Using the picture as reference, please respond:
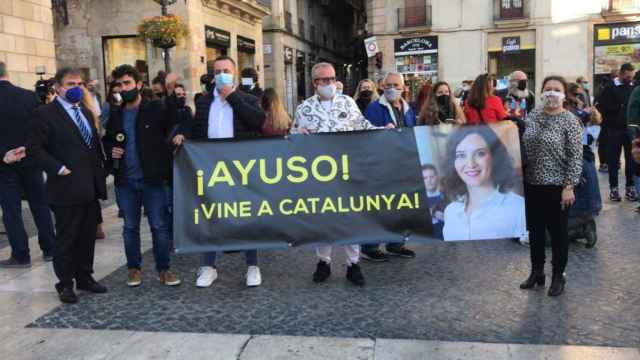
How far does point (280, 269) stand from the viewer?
5.98m

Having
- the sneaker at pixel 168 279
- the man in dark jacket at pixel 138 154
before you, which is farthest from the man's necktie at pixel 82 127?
the sneaker at pixel 168 279

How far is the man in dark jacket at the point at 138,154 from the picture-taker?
5.32m

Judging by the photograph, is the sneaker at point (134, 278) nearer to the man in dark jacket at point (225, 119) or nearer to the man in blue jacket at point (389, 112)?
the man in dark jacket at point (225, 119)

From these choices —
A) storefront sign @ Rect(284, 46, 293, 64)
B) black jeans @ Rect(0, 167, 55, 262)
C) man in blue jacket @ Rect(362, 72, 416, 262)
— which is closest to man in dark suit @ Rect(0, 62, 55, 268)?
black jeans @ Rect(0, 167, 55, 262)

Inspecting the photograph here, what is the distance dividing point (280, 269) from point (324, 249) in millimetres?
687

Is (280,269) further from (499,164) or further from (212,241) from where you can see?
(499,164)

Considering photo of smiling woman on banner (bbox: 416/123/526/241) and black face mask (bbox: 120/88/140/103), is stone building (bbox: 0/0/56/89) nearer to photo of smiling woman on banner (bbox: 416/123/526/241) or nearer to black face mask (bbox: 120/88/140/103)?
black face mask (bbox: 120/88/140/103)

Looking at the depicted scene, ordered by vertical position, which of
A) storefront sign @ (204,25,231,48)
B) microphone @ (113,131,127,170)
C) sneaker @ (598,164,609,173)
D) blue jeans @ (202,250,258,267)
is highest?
storefront sign @ (204,25,231,48)

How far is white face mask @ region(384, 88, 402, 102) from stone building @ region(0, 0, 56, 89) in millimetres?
7656

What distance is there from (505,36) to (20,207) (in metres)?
29.8

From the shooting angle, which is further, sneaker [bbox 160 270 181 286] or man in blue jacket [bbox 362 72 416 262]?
man in blue jacket [bbox 362 72 416 262]

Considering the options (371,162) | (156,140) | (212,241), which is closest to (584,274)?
(371,162)

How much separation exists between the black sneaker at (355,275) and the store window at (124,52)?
15450 mm

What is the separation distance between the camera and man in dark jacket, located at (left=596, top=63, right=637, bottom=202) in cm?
886
